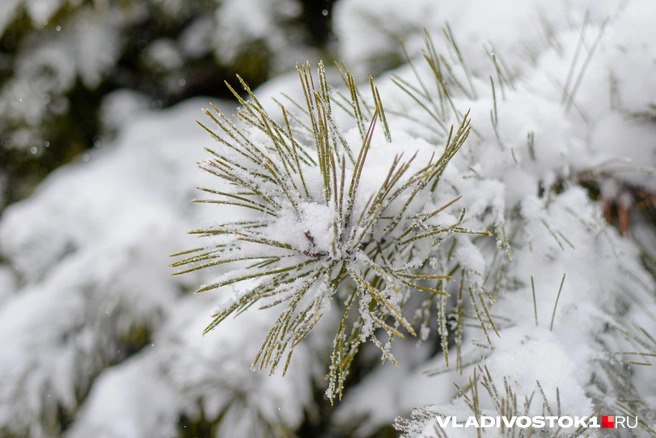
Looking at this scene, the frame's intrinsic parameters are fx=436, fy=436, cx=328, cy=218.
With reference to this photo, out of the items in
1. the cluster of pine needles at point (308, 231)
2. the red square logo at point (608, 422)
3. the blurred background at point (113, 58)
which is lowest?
the red square logo at point (608, 422)

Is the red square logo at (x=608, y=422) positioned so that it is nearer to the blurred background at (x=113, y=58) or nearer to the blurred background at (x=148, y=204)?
the blurred background at (x=148, y=204)

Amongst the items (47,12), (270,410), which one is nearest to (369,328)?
(270,410)

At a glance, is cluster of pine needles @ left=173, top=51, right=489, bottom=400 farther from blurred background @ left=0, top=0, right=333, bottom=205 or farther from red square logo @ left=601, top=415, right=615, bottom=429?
blurred background @ left=0, top=0, right=333, bottom=205

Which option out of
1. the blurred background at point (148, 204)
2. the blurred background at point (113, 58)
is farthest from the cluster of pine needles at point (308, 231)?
the blurred background at point (113, 58)

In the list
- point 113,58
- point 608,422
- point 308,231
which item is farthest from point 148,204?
point 608,422

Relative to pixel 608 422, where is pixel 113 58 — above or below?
above

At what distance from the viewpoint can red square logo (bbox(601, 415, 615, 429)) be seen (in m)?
0.46

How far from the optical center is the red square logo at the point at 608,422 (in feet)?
1.52

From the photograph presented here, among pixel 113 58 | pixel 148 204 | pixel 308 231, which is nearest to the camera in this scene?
pixel 308 231

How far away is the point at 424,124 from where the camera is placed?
577 millimetres

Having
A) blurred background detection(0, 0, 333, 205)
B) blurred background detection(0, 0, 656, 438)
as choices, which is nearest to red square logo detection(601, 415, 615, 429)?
blurred background detection(0, 0, 656, 438)

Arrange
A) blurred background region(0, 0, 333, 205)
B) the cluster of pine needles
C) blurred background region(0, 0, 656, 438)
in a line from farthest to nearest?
blurred background region(0, 0, 333, 205) < blurred background region(0, 0, 656, 438) < the cluster of pine needles

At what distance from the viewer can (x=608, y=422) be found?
1.53 feet

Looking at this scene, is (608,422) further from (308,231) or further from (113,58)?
(113,58)
